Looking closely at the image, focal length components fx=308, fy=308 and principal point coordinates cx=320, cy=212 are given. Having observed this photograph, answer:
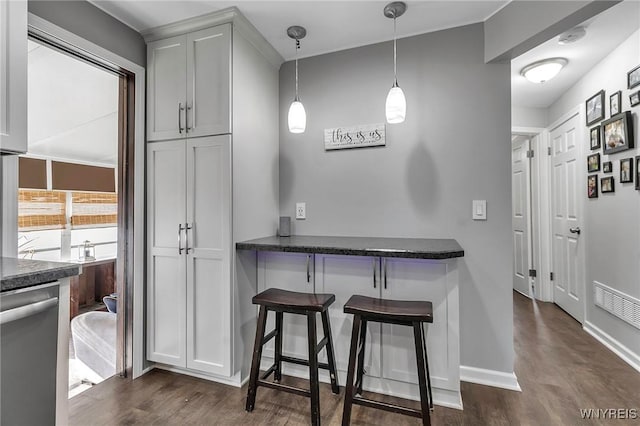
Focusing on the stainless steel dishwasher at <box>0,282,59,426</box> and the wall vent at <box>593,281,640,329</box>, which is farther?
the wall vent at <box>593,281,640,329</box>

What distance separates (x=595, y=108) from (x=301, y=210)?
283cm

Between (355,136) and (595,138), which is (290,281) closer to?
(355,136)

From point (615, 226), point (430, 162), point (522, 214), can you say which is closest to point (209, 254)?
point (430, 162)

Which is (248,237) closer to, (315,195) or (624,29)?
(315,195)

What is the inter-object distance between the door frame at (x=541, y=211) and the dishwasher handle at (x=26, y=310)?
4559 mm

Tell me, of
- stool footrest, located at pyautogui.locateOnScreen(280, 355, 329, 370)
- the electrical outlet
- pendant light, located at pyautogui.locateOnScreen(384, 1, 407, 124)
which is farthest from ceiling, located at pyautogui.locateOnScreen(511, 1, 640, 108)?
stool footrest, located at pyautogui.locateOnScreen(280, 355, 329, 370)

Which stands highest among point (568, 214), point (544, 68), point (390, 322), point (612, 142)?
point (544, 68)

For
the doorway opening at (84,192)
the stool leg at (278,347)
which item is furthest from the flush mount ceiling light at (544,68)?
the doorway opening at (84,192)

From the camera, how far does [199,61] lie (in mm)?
2072

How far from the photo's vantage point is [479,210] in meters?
2.12

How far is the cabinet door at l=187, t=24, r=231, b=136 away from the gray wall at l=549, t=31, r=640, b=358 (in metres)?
2.98

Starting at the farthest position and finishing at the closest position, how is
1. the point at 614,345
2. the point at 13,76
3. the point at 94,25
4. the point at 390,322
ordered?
1. the point at 614,345
2. the point at 94,25
3. the point at 390,322
4. the point at 13,76

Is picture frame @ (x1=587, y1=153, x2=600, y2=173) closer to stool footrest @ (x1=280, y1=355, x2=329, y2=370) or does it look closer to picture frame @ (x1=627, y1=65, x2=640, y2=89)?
picture frame @ (x1=627, y1=65, x2=640, y2=89)

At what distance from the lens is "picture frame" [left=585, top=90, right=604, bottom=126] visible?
271 centimetres
